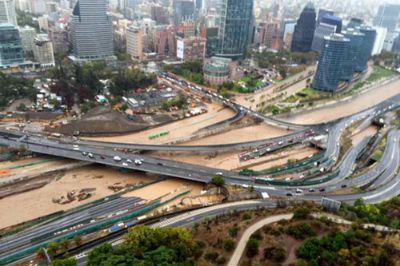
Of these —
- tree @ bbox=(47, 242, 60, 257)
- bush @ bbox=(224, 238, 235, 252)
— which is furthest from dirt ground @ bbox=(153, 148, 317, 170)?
tree @ bbox=(47, 242, 60, 257)

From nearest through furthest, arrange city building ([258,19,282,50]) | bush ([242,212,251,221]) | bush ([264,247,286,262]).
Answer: bush ([264,247,286,262]) → bush ([242,212,251,221]) → city building ([258,19,282,50])

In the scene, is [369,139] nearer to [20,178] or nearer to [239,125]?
[239,125]

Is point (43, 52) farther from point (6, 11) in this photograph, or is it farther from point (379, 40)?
point (379, 40)

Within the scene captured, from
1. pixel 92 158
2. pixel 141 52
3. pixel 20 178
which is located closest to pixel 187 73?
pixel 141 52

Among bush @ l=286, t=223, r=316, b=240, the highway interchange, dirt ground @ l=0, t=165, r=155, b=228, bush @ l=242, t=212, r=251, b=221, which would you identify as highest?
bush @ l=286, t=223, r=316, b=240

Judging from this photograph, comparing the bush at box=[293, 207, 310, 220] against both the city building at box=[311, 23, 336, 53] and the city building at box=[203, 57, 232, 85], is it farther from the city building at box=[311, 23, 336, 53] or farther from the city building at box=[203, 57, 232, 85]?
the city building at box=[311, 23, 336, 53]

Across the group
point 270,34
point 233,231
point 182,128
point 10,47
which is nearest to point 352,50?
point 270,34

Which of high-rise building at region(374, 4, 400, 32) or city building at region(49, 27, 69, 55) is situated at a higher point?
high-rise building at region(374, 4, 400, 32)

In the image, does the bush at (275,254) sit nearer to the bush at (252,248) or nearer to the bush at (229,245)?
the bush at (252,248)
